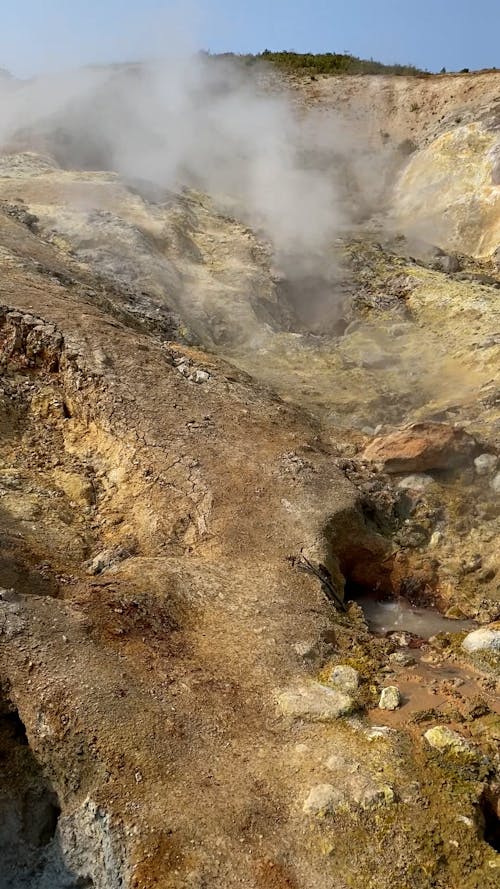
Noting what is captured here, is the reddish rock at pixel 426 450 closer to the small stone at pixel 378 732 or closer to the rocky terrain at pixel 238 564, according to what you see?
the rocky terrain at pixel 238 564

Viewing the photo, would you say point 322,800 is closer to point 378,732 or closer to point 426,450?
point 378,732

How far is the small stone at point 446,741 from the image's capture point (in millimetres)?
4902

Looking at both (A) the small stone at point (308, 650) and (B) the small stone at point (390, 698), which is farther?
(A) the small stone at point (308, 650)

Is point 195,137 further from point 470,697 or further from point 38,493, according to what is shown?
point 470,697

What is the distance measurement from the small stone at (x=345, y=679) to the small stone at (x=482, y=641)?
1.43 meters

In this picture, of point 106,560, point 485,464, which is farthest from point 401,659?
point 485,464

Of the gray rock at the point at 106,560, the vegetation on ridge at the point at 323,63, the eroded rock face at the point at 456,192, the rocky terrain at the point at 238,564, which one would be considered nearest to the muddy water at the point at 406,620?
the rocky terrain at the point at 238,564

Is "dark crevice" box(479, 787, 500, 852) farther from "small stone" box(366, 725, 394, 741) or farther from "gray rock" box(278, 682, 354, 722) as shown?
"gray rock" box(278, 682, 354, 722)

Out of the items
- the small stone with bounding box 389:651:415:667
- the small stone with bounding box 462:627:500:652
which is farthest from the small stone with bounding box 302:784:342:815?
the small stone with bounding box 462:627:500:652

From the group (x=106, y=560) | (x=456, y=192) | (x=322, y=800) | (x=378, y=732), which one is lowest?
(x=322, y=800)

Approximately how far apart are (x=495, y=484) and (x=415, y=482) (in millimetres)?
1027

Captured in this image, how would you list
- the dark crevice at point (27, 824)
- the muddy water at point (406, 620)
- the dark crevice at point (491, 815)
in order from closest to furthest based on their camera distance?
the dark crevice at point (27, 824)
the dark crevice at point (491, 815)
the muddy water at point (406, 620)

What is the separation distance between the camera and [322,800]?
443cm

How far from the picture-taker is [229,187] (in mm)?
20922
